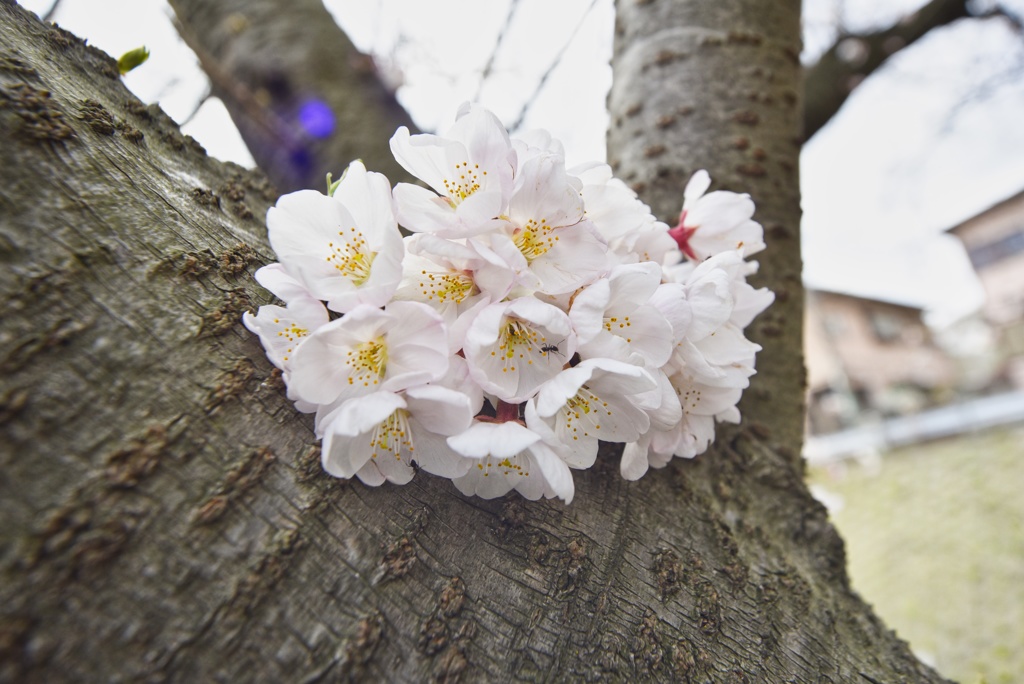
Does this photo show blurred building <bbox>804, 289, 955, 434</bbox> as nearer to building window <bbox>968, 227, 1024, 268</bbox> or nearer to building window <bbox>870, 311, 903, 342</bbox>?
building window <bbox>870, 311, 903, 342</bbox>

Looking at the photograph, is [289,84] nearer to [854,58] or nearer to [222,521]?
[222,521]

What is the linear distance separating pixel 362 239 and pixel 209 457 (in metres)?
0.38

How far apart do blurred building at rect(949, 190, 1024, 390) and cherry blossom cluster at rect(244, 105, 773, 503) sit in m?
27.3

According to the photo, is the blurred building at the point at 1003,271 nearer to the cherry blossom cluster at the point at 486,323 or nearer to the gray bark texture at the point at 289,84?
the gray bark texture at the point at 289,84

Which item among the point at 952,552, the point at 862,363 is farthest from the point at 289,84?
the point at 862,363

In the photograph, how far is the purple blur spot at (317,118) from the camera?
2.28m

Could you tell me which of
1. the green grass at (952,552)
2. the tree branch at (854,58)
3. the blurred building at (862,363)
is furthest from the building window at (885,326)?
the tree branch at (854,58)

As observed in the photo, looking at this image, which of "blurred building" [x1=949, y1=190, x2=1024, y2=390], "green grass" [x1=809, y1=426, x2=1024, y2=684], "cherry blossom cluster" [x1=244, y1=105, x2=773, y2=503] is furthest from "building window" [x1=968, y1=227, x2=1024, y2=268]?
"cherry blossom cluster" [x1=244, y1=105, x2=773, y2=503]

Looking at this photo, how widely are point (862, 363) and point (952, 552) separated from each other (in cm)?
1859

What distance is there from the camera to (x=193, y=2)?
2438 mm

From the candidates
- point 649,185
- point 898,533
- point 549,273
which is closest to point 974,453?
point 898,533

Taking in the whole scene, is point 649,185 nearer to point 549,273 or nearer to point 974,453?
point 549,273

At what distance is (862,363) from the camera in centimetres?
2216

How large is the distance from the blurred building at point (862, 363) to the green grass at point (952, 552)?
9992mm
